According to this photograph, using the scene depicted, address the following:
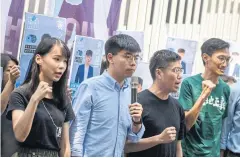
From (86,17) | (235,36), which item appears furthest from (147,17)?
(86,17)

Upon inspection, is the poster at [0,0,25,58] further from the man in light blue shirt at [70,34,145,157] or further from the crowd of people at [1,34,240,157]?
the man in light blue shirt at [70,34,145,157]

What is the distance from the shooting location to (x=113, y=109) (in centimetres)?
209

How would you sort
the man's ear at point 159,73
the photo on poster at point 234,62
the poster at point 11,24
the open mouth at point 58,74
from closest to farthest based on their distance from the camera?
the open mouth at point 58,74
the man's ear at point 159,73
the poster at point 11,24
the photo on poster at point 234,62

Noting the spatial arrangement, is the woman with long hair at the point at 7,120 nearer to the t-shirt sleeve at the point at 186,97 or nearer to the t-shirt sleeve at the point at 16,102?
the t-shirt sleeve at the point at 16,102

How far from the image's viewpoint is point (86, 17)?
9.48 ft

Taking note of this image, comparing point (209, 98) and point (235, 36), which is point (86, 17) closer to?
point (209, 98)

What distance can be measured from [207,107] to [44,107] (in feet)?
3.66

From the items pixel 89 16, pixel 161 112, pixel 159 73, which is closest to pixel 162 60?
pixel 159 73

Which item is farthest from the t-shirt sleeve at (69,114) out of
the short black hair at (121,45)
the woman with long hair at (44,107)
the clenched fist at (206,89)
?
the clenched fist at (206,89)

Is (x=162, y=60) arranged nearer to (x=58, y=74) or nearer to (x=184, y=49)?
(x=58, y=74)

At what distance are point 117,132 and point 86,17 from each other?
1069 millimetres

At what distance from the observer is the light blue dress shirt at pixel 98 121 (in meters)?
2.02

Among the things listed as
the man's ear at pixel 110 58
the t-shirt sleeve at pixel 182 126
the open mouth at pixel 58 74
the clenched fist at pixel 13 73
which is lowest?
the t-shirt sleeve at pixel 182 126

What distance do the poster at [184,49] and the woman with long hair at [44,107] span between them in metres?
1.42
